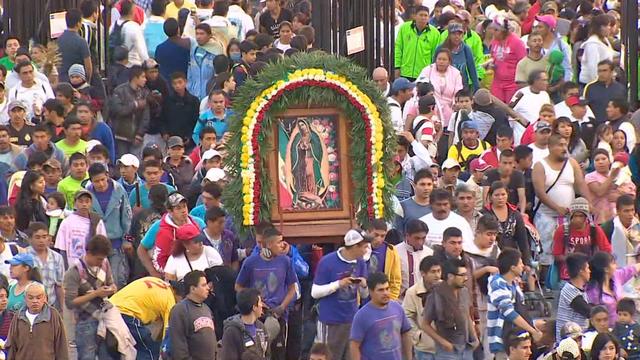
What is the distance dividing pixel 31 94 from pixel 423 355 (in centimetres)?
763

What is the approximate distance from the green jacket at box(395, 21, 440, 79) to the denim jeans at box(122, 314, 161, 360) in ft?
30.7

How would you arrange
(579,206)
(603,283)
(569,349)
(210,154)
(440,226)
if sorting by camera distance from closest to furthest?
(569,349) < (603,283) < (440,226) < (579,206) < (210,154)

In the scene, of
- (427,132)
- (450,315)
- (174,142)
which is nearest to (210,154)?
(174,142)

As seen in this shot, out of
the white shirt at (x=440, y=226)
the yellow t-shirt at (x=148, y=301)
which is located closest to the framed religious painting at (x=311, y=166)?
the yellow t-shirt at (x=148, y=301)

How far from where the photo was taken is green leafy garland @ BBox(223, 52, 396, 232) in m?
21.1

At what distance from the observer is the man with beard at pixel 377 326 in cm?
2041

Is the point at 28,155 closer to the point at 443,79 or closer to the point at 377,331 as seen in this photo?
the point at 377,331

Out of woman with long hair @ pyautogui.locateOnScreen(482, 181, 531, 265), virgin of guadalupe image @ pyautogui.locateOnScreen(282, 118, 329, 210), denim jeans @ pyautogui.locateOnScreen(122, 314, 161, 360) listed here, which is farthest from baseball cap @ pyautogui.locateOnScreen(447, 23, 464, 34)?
denim jeans @ pyautogui.locateOnScreen(122, 314, 161, 360)

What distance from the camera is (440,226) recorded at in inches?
892

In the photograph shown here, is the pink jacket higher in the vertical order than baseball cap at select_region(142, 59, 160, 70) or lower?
lower

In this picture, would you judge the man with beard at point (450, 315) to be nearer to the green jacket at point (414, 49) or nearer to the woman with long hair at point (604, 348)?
the woman with long hair at point (604, 348)

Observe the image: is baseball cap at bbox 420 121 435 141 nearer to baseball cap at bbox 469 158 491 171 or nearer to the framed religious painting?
baseball cap at bbox 469 158 491 171

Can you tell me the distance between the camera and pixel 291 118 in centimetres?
2117

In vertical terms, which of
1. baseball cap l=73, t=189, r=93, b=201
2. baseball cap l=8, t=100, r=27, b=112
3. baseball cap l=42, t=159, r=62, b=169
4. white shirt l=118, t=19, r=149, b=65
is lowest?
baseball cap l=73, t=189, r=93, b=201
